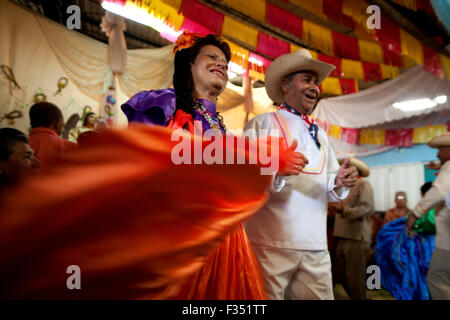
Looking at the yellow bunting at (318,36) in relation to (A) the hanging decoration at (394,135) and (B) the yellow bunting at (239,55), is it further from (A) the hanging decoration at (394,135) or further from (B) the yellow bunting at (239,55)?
(A) the hanging decoration at (394,135)

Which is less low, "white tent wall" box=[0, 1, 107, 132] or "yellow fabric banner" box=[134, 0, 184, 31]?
"yellow fabric banner" box=[134, 0, 184, 31]

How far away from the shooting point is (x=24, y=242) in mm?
479

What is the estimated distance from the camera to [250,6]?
339 centimetres

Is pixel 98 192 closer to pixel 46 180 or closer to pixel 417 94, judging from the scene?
pixel 46 180

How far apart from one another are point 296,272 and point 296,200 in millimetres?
406

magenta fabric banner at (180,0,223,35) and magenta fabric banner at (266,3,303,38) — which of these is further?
magenta fabric banner at (266,3,303,38)

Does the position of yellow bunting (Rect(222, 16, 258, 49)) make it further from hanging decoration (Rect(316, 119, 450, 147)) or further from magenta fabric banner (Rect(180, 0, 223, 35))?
hanging decoration (Rect(316, 119, 450, 147))

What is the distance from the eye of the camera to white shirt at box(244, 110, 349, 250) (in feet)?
5.03

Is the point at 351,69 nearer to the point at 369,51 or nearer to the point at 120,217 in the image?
the point at 369,51

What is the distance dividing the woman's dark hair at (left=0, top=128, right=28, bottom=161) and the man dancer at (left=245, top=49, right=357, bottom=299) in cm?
123

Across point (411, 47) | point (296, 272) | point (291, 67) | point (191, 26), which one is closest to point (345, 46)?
point (411, 47)

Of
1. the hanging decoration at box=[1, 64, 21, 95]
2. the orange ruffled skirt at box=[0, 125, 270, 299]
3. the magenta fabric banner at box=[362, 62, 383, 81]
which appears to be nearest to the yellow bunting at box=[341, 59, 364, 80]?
Answer: the magenta fabric banner at box=[362, 62, 383, 81]

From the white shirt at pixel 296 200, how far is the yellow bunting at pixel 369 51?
3.37 m
